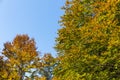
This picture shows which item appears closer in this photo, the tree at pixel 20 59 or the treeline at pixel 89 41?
the treeline at pixel 89 41

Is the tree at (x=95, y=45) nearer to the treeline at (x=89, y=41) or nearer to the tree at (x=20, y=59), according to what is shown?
the treeline at (x=89, y=41)

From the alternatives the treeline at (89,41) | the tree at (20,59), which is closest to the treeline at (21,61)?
the tree at (20,59)

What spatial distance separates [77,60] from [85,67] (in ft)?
2.21

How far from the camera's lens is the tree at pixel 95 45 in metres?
19.7

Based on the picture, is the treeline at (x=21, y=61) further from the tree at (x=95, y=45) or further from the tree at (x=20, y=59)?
the tree at (x=95, y=45)

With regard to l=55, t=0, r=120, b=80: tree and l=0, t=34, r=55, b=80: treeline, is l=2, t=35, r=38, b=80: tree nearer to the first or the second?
l=0, t=34, r=55, b=80: treeline

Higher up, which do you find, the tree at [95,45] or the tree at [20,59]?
the tree at [20,59]

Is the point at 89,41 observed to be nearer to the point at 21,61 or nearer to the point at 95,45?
the point at 95,45

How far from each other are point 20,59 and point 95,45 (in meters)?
18.8

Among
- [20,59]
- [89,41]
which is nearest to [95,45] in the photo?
[89,41]

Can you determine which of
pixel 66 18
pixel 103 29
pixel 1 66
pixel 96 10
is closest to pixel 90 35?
pixel 103 29

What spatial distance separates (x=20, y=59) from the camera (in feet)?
125

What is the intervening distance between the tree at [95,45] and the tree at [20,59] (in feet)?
49.0

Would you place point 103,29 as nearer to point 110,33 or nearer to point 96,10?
point 110,33
